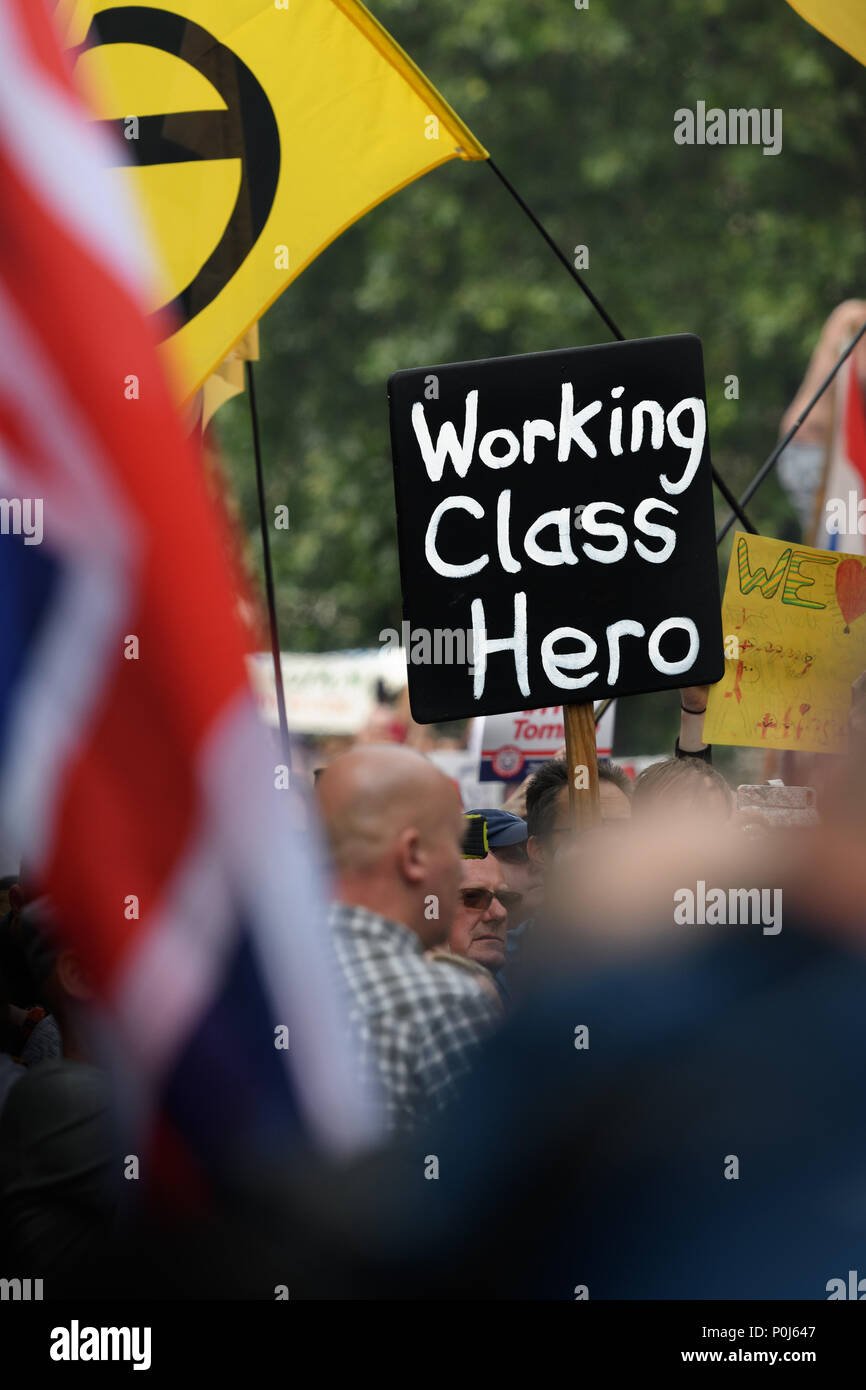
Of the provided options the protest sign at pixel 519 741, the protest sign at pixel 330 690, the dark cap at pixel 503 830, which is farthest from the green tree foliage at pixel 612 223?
the dark cap at pixel 503 830

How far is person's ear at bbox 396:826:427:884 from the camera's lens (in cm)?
199

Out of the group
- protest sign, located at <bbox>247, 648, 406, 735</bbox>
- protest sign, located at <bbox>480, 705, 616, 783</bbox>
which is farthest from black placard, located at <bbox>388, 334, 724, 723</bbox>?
protest sign, located at <bbox>247, 648, 406, 735</bbox>

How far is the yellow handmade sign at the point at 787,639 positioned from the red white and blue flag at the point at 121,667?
2.14m

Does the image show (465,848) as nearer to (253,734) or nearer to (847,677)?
(847,677)

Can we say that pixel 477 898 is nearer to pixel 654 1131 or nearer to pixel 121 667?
pixel 654 1131

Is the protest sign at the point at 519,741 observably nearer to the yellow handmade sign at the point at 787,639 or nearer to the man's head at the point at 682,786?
the yellow handmade sign at the point at 787,639

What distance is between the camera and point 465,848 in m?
3.38

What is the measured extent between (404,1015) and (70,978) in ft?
1.33

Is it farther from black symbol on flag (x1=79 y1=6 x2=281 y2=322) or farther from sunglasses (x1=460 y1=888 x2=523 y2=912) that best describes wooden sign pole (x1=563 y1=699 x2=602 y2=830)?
black symbol on flag (x1=79 y1=6 x2=281 y2=322)

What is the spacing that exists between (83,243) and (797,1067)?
1.11 metres

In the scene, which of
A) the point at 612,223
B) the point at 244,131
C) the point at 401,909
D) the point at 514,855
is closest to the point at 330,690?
the point at 612,223

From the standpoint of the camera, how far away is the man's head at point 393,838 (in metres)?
1.99

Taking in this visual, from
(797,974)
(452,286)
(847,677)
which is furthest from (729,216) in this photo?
(797,974)

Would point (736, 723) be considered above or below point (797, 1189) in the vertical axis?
above
